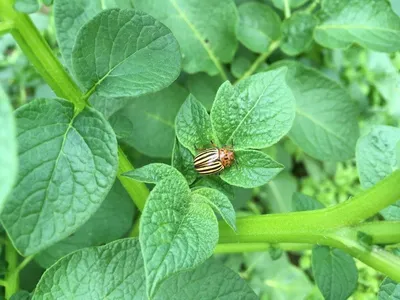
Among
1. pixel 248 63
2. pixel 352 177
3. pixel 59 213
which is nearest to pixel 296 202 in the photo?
pixel 248 63

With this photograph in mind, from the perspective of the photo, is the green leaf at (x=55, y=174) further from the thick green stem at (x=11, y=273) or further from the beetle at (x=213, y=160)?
the thick green stem at (x=11, y=273)

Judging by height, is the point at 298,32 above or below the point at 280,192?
above

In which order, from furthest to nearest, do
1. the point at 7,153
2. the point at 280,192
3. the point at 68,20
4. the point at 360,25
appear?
the point at 280,192 < the point at 360,25 < the point at 68,20 < the point at 7,153

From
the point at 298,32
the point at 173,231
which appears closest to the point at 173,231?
the point at 173,231

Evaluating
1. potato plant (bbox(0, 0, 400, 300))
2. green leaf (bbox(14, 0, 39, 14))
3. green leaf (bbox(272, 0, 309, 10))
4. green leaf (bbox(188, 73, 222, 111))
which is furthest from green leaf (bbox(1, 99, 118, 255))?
green leaf (bbox(272, 0, 309, 10))

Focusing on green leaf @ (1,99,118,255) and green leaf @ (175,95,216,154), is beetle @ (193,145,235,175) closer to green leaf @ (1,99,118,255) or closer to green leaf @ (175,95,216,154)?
green leaf @ (175,95,216,154)

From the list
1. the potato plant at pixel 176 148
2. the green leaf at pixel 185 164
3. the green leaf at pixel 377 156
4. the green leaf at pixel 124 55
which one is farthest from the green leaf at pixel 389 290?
the green leaf at pixel 124 55

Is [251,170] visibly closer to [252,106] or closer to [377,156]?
[252,106]
